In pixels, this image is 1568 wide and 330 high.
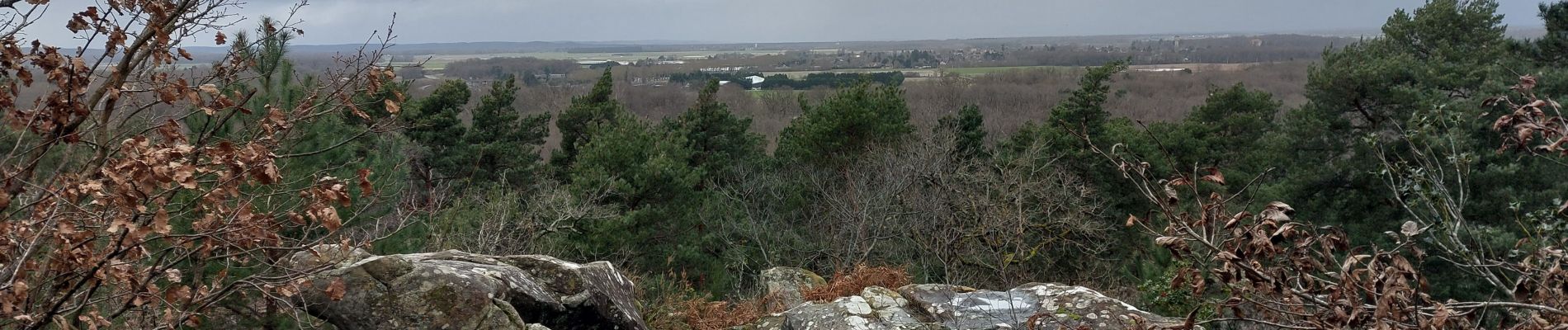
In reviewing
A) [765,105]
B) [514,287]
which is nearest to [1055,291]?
[514,287]

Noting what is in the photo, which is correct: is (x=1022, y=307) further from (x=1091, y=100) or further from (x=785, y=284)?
(x=1091, y=100)

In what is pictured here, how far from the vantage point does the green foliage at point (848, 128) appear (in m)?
22.0

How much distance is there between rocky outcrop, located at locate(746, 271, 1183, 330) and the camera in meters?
7.24

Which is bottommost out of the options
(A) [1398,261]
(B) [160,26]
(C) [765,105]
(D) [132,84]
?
(C) [765,105]

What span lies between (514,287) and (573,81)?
159 feet

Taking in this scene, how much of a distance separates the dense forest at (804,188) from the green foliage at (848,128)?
9 cm

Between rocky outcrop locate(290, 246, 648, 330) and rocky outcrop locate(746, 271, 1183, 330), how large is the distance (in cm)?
185

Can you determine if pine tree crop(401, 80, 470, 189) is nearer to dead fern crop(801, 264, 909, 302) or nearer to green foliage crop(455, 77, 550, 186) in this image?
green foliage crop(455, 77, 550, 186)

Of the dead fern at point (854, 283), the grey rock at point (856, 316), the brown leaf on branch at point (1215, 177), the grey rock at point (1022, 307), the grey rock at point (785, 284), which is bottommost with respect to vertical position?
the grey rock at point (785, 284)

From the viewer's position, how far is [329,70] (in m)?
4.57

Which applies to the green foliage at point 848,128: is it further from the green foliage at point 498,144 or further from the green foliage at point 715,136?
the green foliage at point 498,144

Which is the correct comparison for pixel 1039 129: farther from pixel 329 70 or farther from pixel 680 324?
pixel 329 70

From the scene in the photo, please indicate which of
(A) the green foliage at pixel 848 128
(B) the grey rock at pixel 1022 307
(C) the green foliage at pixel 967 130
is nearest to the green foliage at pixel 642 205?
(A) the green foliage at pixel 848 128

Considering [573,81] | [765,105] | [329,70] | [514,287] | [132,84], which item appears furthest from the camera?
[573,81]
